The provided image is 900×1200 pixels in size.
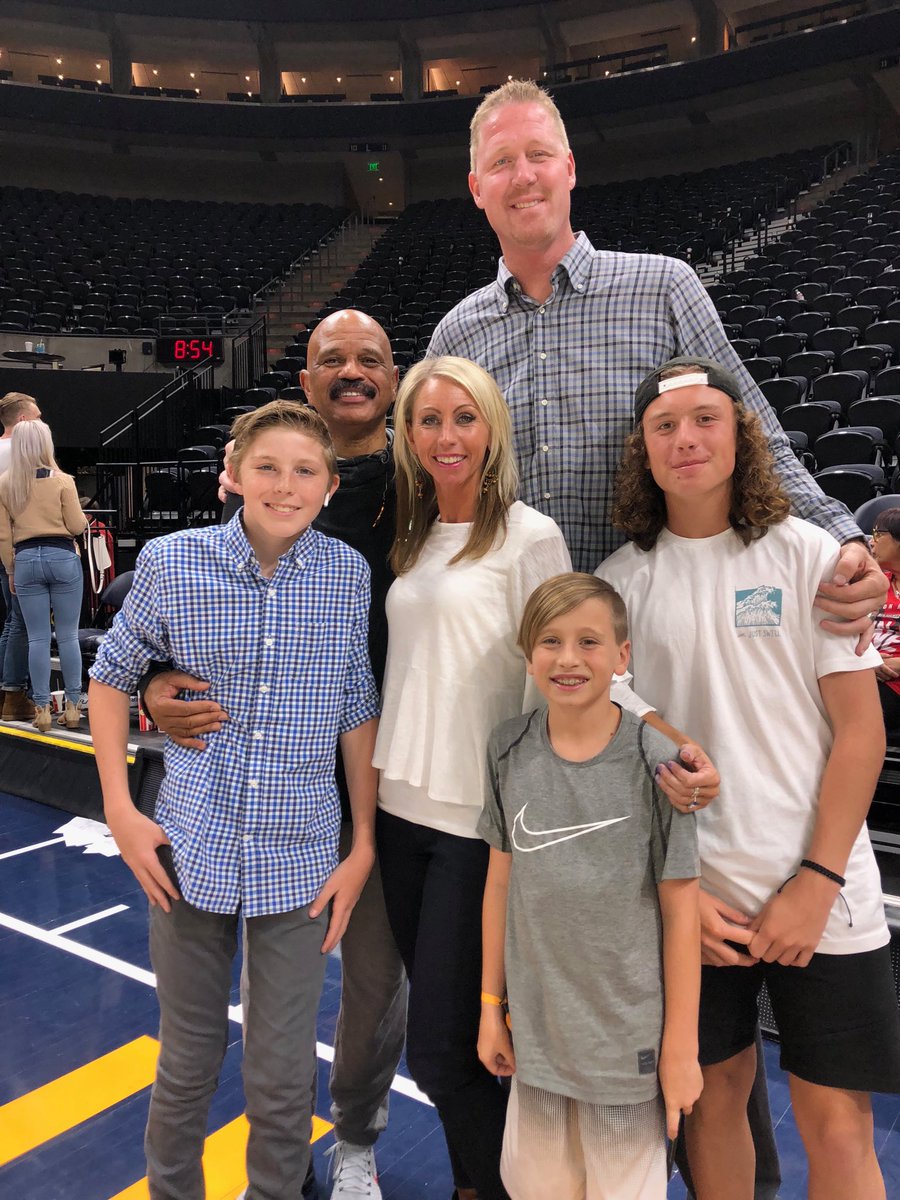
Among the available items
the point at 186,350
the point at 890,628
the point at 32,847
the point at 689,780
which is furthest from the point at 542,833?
the point at 186,350

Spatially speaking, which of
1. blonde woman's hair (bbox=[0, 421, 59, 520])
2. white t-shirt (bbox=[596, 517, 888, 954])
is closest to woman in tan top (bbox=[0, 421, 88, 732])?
blonde woman's hair (bbox=[0, 421, 59, 520])

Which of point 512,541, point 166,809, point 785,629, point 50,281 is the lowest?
point 166,809

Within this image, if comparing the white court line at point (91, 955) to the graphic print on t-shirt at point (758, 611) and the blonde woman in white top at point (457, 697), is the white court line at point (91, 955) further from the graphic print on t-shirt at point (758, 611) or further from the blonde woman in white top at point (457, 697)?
the graphic print on t-shirt at point (758, 611)

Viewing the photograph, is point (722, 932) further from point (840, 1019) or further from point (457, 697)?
point (457, 697)

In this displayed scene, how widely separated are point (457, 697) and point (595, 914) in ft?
1.41

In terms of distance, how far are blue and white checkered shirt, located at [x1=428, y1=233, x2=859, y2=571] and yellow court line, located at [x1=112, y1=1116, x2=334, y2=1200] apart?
1.59 m

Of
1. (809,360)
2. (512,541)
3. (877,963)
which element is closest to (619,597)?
(512,541)

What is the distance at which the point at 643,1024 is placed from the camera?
136cm

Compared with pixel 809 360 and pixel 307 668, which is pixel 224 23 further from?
pixel 307 668

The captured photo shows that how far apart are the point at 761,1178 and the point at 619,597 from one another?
1.32 meters

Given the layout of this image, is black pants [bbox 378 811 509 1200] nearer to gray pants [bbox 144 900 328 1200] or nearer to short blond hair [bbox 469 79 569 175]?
gray pants [bbox 144 900 328 1200]

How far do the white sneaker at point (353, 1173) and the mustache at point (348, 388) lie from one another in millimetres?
1720

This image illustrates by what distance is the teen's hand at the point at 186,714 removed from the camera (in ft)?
5.30

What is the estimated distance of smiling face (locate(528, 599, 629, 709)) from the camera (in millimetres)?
1396
